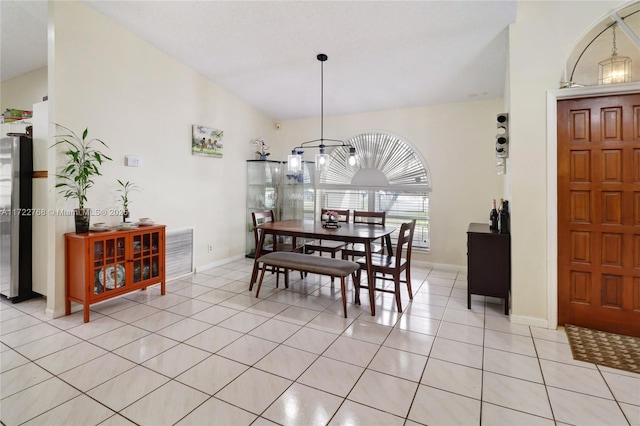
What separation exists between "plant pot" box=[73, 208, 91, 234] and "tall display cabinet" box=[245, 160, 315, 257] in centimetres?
272

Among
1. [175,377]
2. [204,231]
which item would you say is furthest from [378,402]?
[204,231]

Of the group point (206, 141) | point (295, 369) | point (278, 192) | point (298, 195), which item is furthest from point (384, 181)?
point (295, 369)

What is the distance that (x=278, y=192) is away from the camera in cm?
580

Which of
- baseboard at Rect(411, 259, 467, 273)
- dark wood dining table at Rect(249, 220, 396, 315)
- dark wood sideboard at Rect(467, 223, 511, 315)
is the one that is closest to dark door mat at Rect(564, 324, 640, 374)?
dark wood sideboard at Rect(467, 223, 511, 315)

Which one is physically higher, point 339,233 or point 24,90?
point 24,90

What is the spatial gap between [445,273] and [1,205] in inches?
216

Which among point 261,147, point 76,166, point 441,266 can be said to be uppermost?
point 261,147

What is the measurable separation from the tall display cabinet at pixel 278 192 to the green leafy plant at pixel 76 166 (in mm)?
2608

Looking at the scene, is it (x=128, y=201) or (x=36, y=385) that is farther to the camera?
(x=128, y=201)

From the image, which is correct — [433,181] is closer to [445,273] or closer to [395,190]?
[395,190]

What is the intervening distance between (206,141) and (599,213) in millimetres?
4615

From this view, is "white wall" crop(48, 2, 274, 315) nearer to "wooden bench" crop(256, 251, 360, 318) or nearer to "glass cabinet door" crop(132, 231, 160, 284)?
"glass cabinet door" crop(132, 231, 160, 284)

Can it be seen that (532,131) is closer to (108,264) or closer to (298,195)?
(298,195)

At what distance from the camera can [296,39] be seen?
352cm
